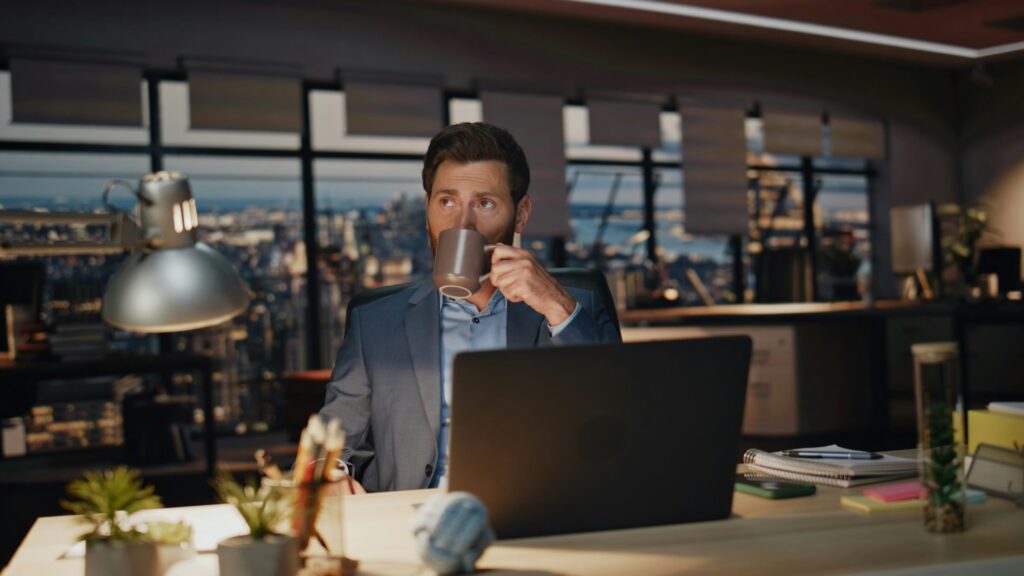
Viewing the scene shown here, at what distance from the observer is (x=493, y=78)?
7254 millimetres

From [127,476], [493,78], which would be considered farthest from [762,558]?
[493,78]

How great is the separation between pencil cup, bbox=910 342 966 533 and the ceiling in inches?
242

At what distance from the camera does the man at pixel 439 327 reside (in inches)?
71.9

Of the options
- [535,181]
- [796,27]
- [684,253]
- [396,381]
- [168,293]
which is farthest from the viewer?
[684,253]

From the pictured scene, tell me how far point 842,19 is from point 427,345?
682 centimetres

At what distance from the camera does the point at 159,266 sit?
1311mm

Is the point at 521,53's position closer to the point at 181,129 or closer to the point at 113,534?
the point at 181,129

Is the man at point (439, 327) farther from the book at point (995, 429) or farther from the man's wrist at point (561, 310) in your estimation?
the book at point (995, 429)

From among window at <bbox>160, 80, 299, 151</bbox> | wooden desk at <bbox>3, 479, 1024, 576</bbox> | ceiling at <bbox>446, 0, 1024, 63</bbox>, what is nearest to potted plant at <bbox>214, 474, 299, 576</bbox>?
wooden desk at <bbox>3, 479, 1024, 576</bbox>

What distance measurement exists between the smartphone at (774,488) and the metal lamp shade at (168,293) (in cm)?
79

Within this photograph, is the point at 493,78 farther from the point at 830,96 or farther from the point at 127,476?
the point at 127,476

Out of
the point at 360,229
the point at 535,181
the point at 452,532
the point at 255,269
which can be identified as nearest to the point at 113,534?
the point at 452,532

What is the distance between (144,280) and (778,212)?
25.4 feet

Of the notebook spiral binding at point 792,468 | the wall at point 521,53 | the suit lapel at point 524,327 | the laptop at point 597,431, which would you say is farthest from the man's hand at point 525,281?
the wall at point 521,53
